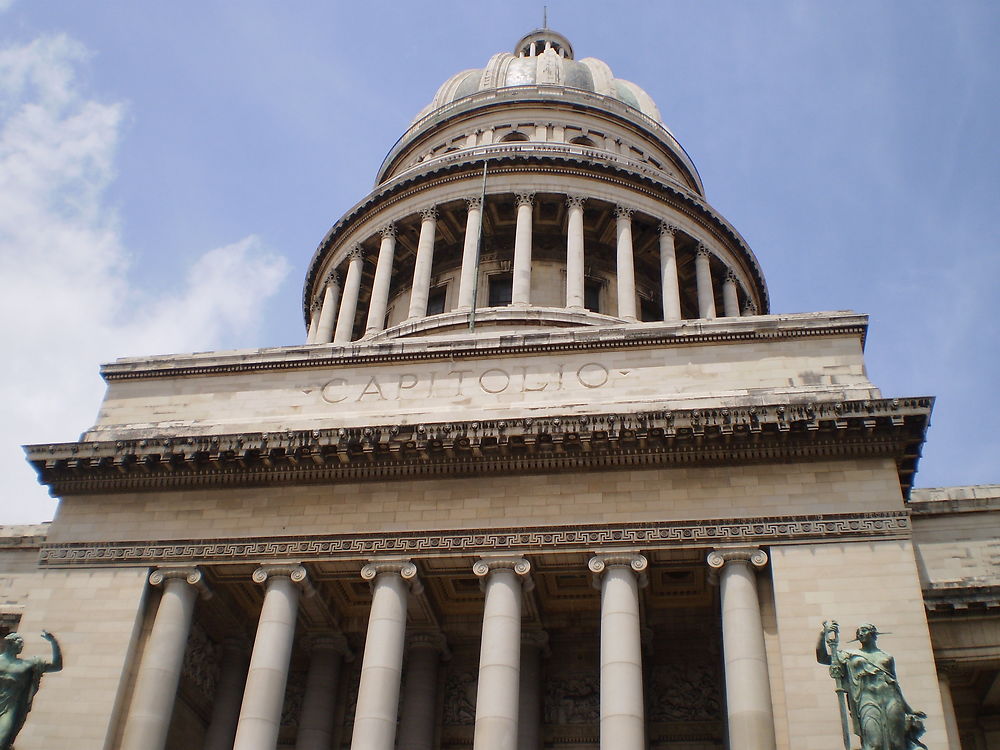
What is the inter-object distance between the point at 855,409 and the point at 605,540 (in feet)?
17.6

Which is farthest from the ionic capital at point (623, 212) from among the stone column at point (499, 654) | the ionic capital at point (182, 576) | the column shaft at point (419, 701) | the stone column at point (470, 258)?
the ionic capital at point (182, 576)

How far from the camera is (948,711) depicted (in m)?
20.8

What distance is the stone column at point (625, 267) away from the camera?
38.9 meters

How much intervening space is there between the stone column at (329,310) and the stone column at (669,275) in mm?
13096

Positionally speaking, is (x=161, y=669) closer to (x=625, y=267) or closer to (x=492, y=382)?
(x=492, y=382)

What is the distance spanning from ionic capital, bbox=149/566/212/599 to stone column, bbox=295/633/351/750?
333cm

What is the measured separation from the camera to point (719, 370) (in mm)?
23797

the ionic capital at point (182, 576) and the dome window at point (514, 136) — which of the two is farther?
the dome window at point (514, 136)

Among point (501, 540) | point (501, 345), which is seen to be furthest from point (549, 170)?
point (501, 540)

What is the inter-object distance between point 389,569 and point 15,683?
6.93 meters

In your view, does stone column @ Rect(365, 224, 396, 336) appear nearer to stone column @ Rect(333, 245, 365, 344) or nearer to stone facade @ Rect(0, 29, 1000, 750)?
stone column @ Rect(333, 245, 365, 344)

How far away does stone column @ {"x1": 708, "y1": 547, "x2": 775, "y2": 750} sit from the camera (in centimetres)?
1866

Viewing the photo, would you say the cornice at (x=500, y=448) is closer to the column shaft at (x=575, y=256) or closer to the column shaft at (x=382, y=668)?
the column shaft at (x=382, y=668)

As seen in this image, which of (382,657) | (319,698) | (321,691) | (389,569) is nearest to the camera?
(382,657)
